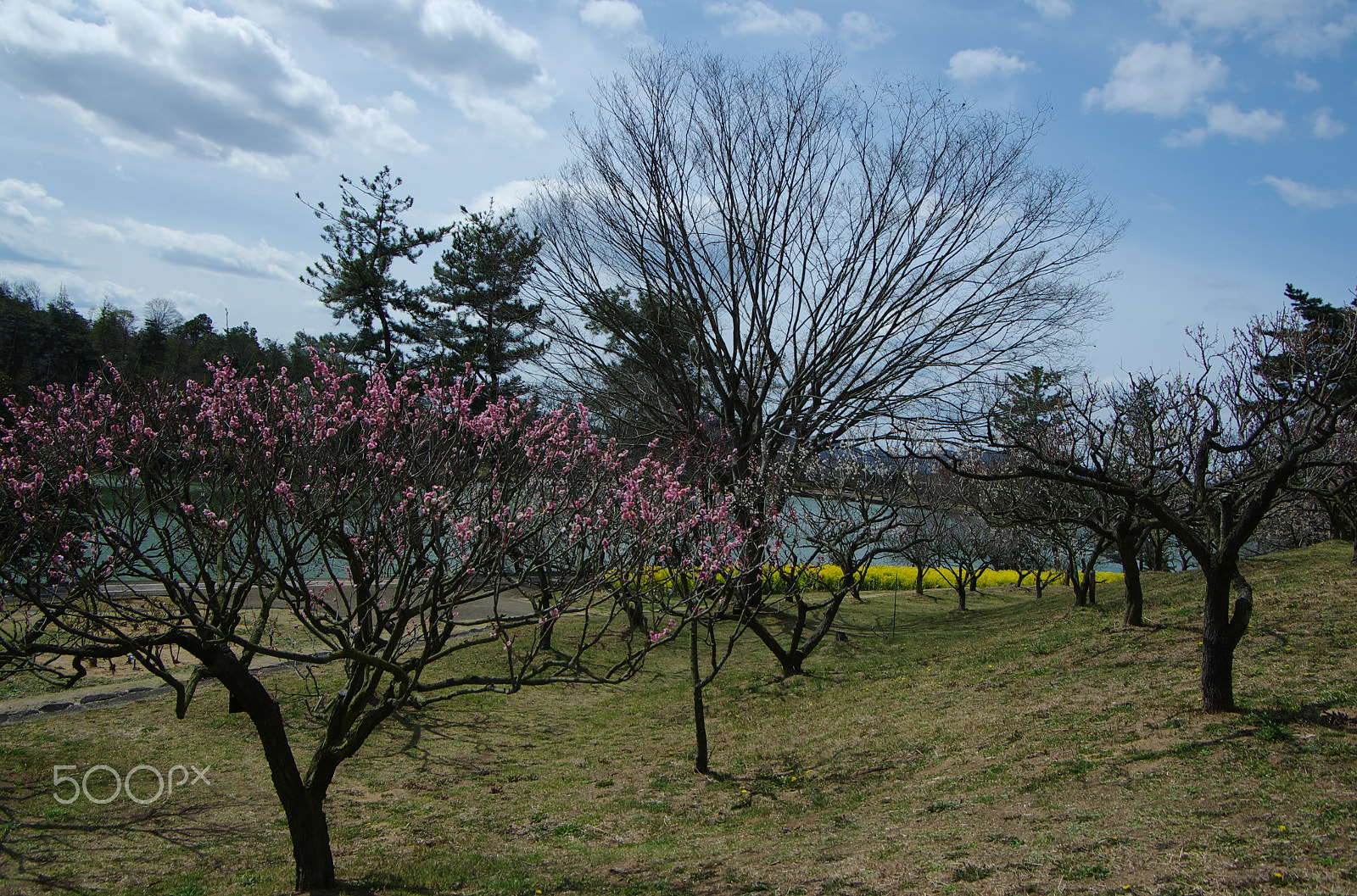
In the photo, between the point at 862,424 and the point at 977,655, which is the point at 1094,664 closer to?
the point at 977,655

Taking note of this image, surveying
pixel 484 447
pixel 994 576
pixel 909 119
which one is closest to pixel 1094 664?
pixel 484 447

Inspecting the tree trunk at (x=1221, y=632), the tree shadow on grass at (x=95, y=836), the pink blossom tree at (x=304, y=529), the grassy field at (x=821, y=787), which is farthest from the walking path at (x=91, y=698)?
the tree trunk at (x=1221, y=632)

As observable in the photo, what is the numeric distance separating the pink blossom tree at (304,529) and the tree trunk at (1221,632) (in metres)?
4.76

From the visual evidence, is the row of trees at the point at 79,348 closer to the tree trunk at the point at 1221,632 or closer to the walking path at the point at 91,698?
the walking path at the point at 91,698

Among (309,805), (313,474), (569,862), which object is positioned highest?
(313,474)

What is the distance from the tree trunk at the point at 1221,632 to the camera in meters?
7.11

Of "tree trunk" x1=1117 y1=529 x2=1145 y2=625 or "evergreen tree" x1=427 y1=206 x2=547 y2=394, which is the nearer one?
"tree trunk" x1=1117 y1=529 x2=1145 y2=625

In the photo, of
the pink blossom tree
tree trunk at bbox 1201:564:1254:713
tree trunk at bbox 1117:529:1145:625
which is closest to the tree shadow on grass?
the pink blossom tree

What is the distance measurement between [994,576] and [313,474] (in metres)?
29.8

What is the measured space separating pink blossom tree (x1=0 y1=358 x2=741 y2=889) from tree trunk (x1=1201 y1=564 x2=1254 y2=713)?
476cm

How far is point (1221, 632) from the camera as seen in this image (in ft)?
23.7

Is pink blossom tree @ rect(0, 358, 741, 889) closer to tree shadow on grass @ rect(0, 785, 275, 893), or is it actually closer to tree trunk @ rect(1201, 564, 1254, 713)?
tree shadow on grass @ rect(0, 785, 275, 893)

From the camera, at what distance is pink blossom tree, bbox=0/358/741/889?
5.42 m

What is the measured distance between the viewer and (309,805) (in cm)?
582
